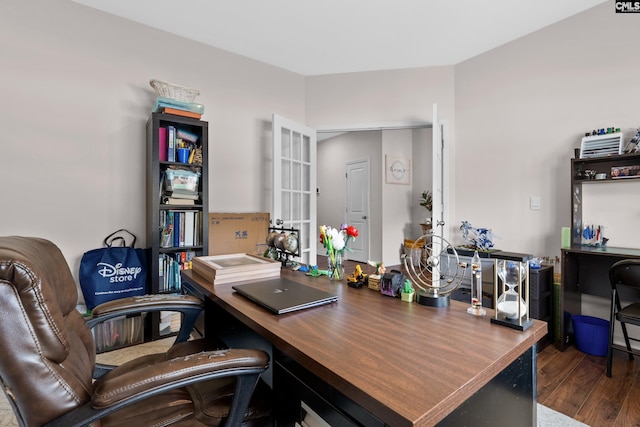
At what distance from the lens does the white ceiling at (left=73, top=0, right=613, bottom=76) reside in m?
2.51

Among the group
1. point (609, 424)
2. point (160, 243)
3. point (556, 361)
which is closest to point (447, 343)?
point (609, 424)

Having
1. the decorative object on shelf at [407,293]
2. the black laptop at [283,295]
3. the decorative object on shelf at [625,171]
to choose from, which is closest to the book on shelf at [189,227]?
the black laptop at [283,295]

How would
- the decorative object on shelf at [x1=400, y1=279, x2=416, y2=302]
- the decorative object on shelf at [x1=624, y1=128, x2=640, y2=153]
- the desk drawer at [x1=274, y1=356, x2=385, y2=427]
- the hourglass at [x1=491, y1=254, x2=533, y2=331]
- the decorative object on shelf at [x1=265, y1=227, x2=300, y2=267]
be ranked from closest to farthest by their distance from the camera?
the desk drawer at [x1=274, y1=356, x2=385, y2=427]
the hourglass at [x1=491, y1=254, x2=533, y2=331]
the decorative object on shelf at [x1=400, y1=279, x2=416, y2=302]
the decorative object on shelf at [x1=265, y1=227, x2=300, y2=267]
the decorative object on shelf at [x1=624, y1=128, x2=640, y2=153]

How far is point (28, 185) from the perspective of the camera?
90.0 inches

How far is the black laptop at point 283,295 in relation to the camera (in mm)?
986

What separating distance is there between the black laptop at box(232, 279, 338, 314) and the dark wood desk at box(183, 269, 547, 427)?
3 centimetres

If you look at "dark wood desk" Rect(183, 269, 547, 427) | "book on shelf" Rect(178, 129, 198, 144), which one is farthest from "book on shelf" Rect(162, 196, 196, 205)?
"dark wood desk" Rect(183, 269, 547, 427)

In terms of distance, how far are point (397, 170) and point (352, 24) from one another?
3277 mm

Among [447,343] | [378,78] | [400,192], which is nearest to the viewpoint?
[447,343]

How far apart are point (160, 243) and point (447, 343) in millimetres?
2451

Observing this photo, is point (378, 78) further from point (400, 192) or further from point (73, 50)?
point (73, 50)

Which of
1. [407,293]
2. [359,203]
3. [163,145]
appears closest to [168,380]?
[407,293]

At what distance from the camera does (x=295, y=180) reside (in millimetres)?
3629

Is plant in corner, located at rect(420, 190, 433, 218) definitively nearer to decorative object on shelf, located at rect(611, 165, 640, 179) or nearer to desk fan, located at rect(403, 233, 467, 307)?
decorative object on shelf, located at rect(611, 165, 640, 179)
